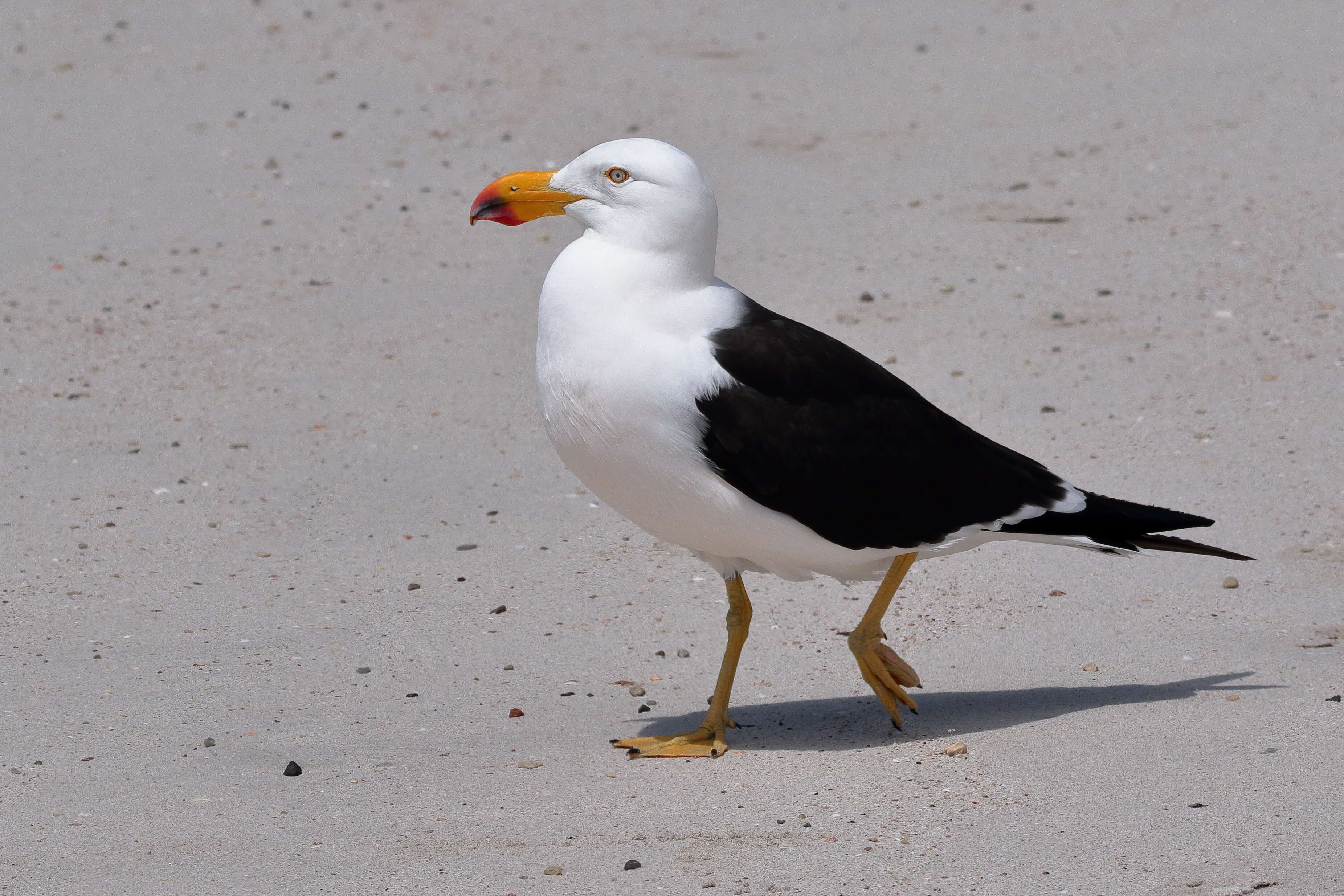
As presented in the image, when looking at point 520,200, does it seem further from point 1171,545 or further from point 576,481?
point 576,481

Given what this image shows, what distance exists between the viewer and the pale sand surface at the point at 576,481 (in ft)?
13.9

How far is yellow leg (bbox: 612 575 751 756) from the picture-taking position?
4.75 metres

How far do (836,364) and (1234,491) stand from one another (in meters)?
2.64

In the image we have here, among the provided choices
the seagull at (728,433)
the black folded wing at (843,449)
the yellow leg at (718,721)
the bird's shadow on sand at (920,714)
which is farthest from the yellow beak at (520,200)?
the bird's shadow on sand at (920,714)

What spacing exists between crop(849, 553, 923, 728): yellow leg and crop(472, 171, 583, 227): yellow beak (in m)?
1.48

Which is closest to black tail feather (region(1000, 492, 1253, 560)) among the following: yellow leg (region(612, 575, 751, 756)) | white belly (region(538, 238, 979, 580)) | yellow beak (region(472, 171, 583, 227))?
white belly (region(538, 238, 979, 580))

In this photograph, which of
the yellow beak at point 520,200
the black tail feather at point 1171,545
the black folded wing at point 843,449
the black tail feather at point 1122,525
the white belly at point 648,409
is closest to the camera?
the white belly at point 648,409

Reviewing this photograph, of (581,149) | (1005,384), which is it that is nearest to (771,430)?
(1005,384)

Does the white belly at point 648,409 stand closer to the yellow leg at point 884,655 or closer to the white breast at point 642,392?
the white breast at point 642,392

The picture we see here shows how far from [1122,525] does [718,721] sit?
1369 mm

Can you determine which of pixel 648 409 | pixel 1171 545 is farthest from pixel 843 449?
pixel 1171 545

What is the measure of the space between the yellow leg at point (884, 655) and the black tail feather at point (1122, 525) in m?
0.36

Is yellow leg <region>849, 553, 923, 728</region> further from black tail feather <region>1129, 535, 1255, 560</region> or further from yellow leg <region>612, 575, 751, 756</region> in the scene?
black tail feather <region>1129, 535, 1255, 560</region>

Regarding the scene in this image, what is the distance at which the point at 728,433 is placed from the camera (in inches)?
175
